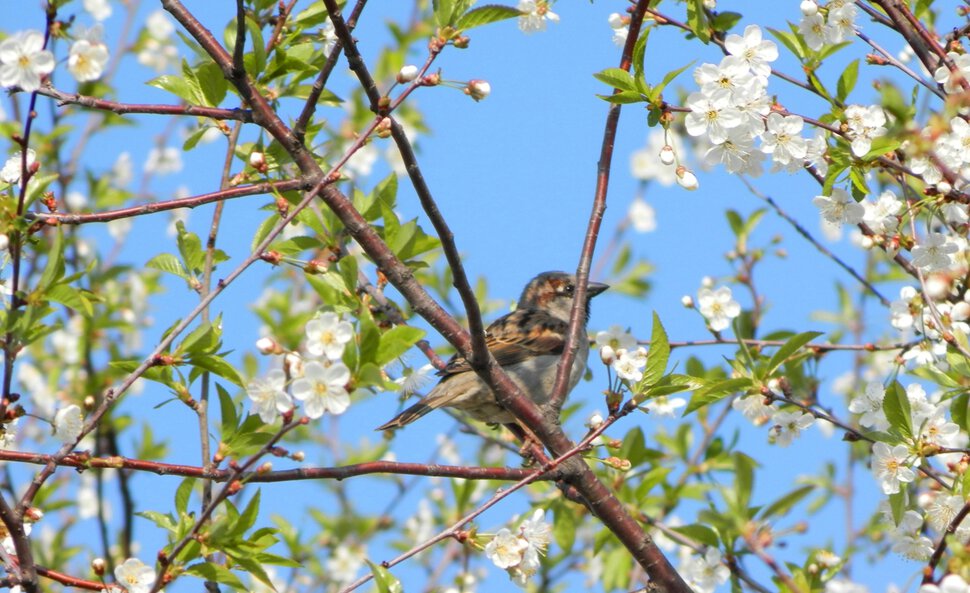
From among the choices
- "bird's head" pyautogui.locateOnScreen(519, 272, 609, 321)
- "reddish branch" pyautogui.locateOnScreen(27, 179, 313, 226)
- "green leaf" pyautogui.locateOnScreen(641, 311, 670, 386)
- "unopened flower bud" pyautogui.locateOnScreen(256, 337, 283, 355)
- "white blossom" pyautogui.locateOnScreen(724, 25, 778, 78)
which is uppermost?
"bird's head" pyautogui.locateOnScreen(519, 272, 609, 321)

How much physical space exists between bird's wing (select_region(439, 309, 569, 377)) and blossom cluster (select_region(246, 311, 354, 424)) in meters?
3.88

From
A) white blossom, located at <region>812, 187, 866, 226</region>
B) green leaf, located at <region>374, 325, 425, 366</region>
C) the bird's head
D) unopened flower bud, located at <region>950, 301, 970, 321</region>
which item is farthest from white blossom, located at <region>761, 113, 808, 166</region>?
the bird's head

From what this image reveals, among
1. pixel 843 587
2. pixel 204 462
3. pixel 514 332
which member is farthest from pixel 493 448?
pixel 843 587

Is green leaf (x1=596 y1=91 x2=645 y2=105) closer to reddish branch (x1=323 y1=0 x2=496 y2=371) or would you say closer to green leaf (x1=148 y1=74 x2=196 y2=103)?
reddish branch (x1=323 y1=0 x2=496 y2=371)

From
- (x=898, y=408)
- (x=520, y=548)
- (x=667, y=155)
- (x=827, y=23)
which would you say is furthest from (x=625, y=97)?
(x=520, y=548)

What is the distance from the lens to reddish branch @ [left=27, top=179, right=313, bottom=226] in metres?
3.24

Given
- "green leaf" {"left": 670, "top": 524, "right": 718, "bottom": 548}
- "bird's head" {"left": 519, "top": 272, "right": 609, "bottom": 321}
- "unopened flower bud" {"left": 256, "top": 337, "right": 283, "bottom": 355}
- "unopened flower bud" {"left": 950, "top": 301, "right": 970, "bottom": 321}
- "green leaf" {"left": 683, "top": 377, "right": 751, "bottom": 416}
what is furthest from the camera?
"bird's head" {"left": 519, "top": 272, "right": 609, "bottom": 321}

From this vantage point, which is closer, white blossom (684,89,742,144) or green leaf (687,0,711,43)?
white blossom (684,89,742,144)

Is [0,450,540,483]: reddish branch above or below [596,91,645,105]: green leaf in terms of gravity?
below

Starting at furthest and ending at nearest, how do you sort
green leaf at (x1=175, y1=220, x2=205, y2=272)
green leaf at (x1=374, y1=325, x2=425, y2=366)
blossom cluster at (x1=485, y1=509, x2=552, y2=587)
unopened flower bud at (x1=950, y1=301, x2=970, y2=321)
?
green leaf at (x1=175, y1=220, x2=205, y2=272) → blossom cluster at (x1=485, y1=509, x2=552, y2=587) → unopened flower bud at (x1=950, y1=301, x2=970, y2=321) → green leaf at (x1=374, y1=325, x2=425, y2=366)

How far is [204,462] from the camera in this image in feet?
11.9

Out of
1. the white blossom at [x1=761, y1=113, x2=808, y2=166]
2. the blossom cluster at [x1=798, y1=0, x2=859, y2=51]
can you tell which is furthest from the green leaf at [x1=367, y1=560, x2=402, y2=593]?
the blossom cluster at [x1=798, y1=0, x2=859, y2=51]

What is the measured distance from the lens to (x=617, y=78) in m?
3.56

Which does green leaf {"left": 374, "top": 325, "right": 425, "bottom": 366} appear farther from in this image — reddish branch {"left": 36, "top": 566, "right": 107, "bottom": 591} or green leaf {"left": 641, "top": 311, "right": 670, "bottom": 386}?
reddish branch {"left": 36, "top": 566, "right": 107, "bottom": 591}
